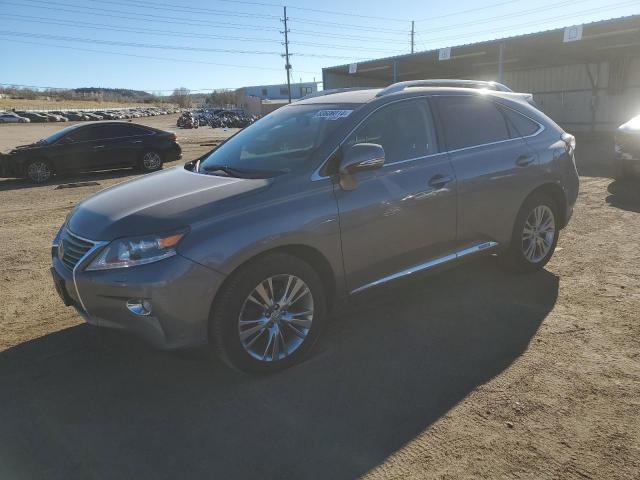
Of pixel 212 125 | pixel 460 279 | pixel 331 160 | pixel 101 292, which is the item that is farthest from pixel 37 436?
pixel 212 125

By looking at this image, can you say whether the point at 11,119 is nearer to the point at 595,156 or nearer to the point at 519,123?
the point at 595,156

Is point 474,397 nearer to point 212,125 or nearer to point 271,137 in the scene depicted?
point 271,137

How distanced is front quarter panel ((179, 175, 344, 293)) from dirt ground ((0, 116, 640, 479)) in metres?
0.61

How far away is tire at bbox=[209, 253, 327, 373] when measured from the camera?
3035 mm

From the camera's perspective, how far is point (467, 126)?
439cm

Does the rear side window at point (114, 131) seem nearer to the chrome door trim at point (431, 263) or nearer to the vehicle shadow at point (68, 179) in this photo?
the vehicle shadow at point (68, 179)

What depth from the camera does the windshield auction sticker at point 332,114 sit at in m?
3.79

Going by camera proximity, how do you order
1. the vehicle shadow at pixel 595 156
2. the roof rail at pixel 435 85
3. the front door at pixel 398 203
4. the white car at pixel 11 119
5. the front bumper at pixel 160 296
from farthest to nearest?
the white car at pixel 11 119 < the vehicle shadow at pixel 595 156 < the roof rail at pixel 435 85 < the front door at pixel 398 203 < the front bumper at pixel 160 296

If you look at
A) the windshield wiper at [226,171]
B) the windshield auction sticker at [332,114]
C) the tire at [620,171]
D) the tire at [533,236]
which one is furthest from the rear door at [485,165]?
the tire at [620,171]

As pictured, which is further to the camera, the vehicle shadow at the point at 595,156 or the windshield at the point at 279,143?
the vehicle shadow at the point at 595,156

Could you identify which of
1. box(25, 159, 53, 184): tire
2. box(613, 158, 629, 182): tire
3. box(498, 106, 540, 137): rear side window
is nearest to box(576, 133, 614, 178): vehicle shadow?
box(613, 158, 629, 182): tire

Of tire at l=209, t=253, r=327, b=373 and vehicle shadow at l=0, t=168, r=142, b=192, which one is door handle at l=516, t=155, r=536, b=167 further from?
vehicle shadow at l=0, t=168, r=142, b=192

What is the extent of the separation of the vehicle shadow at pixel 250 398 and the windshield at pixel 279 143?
3.90 feet

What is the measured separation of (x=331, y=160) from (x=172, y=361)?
5.98 feet
